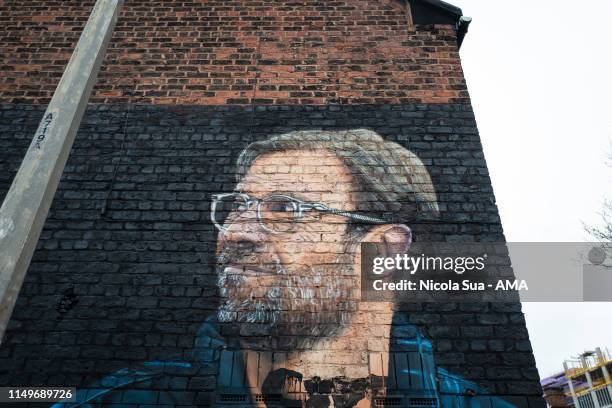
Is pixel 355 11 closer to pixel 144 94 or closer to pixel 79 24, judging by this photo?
pixel 144 94

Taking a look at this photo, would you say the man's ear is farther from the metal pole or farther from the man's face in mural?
the metal pole

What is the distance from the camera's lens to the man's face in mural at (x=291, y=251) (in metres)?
3.56

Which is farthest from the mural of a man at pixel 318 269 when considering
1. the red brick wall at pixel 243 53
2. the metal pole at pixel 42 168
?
the metal pole at pixel 42 168

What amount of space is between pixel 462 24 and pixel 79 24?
14.1ft

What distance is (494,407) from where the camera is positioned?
317 cm

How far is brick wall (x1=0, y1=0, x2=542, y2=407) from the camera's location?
3391 millimetres

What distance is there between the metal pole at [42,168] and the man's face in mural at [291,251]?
1.70 metres

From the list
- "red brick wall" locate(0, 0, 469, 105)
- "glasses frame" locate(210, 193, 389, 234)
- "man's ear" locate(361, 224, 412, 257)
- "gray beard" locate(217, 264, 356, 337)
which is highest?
"red brick wall" locate(0, 0, 469, 105)

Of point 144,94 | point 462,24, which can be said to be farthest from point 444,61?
point 144,94

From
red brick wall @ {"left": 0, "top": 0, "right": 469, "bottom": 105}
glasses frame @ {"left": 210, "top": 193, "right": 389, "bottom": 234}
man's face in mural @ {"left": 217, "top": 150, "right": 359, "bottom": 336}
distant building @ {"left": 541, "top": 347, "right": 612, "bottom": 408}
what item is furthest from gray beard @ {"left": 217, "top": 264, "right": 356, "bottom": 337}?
distant building @ {"left": 541, "top": 347, "right": 612, "bottom": 408}

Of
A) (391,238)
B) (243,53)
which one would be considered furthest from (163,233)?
(243,53)

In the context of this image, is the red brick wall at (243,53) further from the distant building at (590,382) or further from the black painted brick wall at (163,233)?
the distant building at (590,382)

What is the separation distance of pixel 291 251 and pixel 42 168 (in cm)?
207

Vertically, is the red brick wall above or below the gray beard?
above
